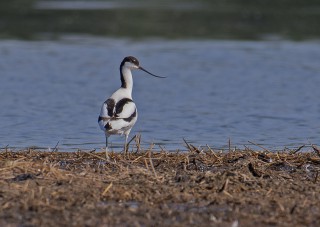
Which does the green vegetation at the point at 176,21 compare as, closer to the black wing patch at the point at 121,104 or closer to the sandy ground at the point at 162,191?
the black wing patch at the point at 121,104

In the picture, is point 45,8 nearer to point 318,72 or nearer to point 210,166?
point 318,72

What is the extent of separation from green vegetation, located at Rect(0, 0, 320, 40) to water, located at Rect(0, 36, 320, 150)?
4.99 feet

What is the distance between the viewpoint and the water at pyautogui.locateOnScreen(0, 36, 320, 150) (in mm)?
12555

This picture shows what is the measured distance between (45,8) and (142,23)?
514cm

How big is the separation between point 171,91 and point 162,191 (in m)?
10.4

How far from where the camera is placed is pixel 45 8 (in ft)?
106

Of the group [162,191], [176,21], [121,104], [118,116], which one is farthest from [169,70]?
[162,191]

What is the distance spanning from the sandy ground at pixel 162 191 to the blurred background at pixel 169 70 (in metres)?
2.50

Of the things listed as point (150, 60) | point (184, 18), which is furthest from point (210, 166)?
point (184, 18)

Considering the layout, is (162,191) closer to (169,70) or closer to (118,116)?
(118,116)

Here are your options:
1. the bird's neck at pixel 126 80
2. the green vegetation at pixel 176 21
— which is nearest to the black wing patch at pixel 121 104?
the bird's neck at pixel 126 80

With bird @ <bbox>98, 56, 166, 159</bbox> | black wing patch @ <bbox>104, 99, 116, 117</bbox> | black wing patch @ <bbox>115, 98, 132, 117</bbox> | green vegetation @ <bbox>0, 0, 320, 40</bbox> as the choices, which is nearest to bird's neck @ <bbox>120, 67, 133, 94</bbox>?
bird @ <bbox>98, 56, 166, 159</bbox>

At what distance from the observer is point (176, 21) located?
28.7 metres

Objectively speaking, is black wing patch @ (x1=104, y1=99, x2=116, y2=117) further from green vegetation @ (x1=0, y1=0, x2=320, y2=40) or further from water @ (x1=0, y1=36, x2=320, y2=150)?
green vegetation @ (x1=0, y1=0, x2=320, y2=40)
